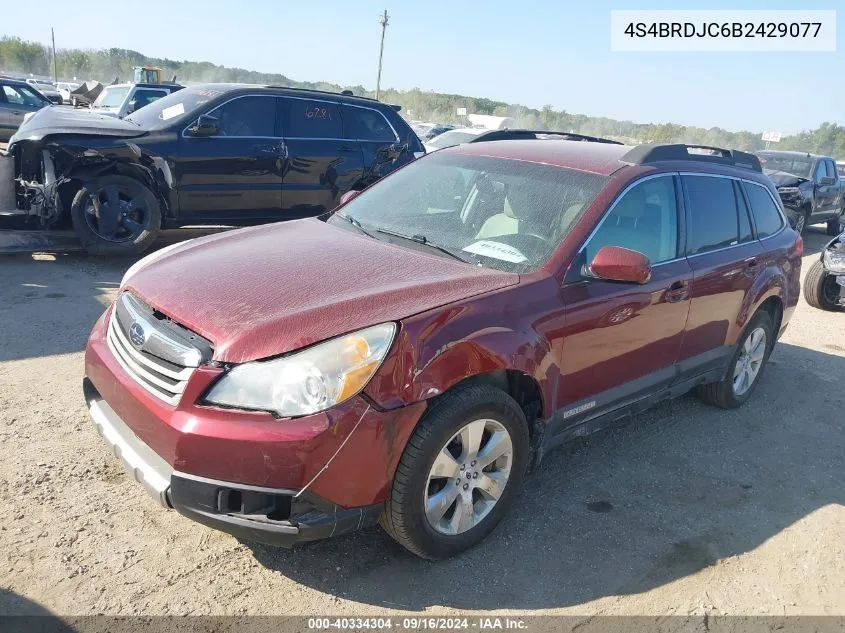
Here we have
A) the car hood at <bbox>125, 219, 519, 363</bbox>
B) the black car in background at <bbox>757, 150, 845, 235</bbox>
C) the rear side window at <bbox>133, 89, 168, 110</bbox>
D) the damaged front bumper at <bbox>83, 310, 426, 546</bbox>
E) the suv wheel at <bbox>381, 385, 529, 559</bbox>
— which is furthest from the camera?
the rear side window at <bbox>133, 89, 168, 110</bbox>

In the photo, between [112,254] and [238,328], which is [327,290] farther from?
[112,254]

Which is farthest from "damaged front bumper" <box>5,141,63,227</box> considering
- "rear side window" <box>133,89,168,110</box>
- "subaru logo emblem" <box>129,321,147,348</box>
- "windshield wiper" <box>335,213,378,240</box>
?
"rear side window" <box>133,89,168,110</box>

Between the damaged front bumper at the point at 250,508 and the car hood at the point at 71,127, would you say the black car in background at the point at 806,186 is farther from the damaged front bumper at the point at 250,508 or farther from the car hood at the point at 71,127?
the damaged front bumper at the point at 250,508

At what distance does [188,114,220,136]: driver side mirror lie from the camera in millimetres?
7078

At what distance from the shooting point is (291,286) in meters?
2.84

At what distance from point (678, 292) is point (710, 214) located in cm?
73

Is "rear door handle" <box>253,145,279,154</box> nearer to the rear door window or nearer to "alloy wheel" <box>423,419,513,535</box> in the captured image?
the rear door window

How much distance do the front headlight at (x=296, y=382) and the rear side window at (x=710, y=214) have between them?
8.00ft

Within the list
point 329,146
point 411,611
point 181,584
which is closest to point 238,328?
point 181,584

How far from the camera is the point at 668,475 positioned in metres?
3.93

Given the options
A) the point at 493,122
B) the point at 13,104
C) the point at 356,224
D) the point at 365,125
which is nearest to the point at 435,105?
the point at 493,122

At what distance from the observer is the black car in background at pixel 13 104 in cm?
1734

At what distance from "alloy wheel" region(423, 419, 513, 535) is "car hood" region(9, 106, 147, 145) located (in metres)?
5.53

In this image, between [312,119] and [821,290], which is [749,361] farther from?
[312,119]
